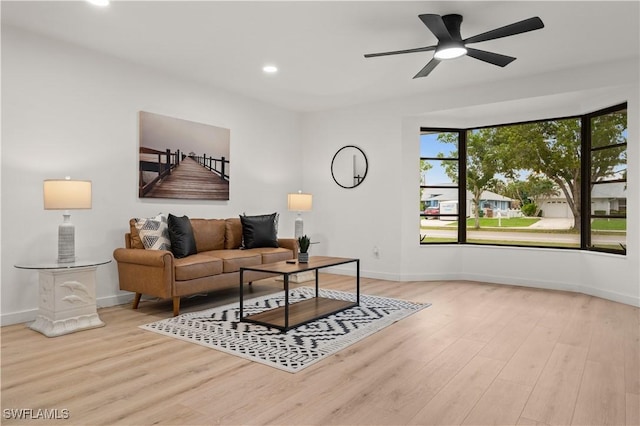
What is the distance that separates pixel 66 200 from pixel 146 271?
3.01 feet

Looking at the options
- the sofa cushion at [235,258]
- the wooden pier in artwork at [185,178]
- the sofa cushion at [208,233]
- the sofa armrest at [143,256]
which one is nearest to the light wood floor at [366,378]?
the sofa armrest at [143,256]

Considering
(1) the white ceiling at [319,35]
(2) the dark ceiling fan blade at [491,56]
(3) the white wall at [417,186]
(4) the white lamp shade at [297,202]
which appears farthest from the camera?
(4) the white lamp shade at [297,202]

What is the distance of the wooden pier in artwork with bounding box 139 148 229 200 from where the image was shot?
4863 mm

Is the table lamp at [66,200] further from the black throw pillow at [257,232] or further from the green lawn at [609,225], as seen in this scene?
the green lawn at [609,225]

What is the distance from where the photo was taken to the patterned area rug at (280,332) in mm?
2967

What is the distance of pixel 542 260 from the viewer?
5.59 m

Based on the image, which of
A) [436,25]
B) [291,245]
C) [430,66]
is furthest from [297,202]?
[436,25]

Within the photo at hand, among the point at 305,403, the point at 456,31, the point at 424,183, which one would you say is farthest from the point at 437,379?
the point at 424,183

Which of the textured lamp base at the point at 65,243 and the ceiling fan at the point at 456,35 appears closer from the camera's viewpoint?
the ceiling fan at the point at 456,35

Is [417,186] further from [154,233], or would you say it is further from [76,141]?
[76,141]

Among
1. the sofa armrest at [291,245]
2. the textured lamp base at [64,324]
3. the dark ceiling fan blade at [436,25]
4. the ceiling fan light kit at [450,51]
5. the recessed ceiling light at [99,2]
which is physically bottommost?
the textured lamp base at [64,324]

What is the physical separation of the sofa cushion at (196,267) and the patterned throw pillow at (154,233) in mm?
296

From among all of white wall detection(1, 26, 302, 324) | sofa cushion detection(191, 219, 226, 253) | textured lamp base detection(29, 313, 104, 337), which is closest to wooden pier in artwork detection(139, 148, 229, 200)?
white wall detection(1, 26, 302, 324)

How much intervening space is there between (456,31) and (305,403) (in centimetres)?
305
